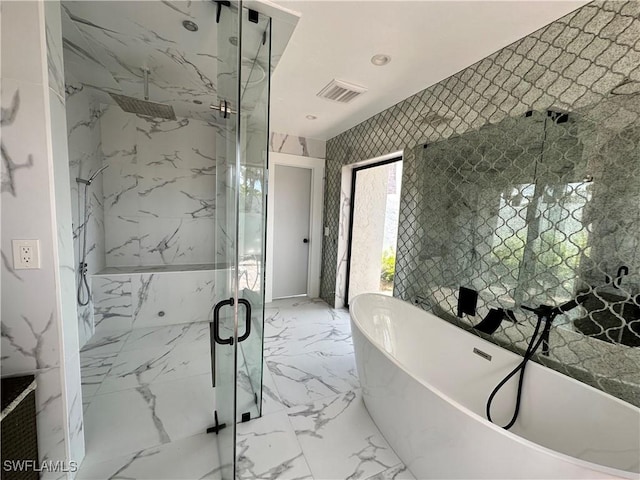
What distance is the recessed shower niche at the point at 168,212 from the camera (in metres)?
1.46

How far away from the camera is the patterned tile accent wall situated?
128cm

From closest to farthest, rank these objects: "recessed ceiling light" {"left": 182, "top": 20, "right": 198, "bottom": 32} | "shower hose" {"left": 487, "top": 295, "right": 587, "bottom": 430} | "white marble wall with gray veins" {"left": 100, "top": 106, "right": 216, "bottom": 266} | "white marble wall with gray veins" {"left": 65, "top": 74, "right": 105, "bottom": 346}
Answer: "shower hose" {"left": 487, "top": 295, "right": 587, "bottom": 430}
"recessed ceiling light" {"left": 182, "top": 20, "right": 198, "bottom": 32}
"white marble wall with gray veins" {"left": 65, "top": 74, "right": 105, "bottom": 346}
"white marble wall with gray veins" {"left": 100, "top": 106, "right": 216, "bottom": 266}

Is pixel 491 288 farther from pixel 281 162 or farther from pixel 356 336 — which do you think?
pixel 281 162

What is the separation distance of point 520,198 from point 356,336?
4.75 feet

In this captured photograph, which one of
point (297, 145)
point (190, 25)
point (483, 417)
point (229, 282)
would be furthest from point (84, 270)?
point (483, 417)

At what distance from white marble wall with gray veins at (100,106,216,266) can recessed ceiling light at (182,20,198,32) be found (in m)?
1.90

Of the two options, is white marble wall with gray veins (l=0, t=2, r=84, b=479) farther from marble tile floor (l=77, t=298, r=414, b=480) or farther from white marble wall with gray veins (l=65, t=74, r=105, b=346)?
white marble wall with gray veins (l=65, t=74, r=105, b=346)

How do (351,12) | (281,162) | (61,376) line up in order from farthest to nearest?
(281,162)
(351,12)
(61,376)

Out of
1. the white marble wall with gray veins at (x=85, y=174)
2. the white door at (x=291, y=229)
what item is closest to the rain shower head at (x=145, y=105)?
the white marble wall with gray veins at (x=85, y=174)

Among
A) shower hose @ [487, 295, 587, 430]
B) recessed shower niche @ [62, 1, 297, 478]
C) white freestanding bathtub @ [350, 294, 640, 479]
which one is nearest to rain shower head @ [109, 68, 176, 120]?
recessed shower niche @ [62, 1, 297, 478]

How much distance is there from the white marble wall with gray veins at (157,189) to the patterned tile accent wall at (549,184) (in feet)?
9.05

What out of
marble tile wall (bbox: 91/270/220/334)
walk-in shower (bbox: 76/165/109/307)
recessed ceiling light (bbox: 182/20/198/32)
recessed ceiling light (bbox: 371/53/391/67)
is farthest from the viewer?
marble tile wall (bbox: 91/270/220/334)

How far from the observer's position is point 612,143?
1.31 metres

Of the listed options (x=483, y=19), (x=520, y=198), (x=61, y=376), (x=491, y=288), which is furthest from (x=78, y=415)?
(x=483, y=19)
